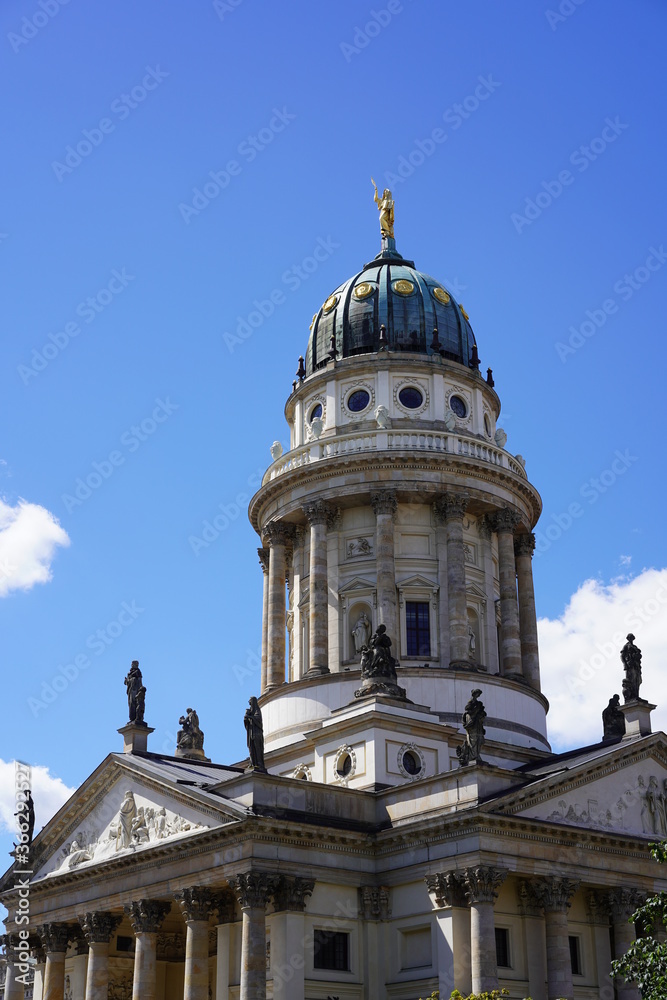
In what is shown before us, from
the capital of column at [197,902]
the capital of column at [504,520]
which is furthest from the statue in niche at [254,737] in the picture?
the capital of column at [504,520]

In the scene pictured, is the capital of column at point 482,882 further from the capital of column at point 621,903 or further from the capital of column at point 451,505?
the capital of column at point 451,505

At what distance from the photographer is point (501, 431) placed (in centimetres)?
6369

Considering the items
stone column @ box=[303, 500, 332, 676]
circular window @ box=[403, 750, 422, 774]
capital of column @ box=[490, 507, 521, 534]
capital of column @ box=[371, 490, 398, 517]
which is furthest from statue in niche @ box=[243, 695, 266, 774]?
capital of column @ box=[490, 507, 521, 534]

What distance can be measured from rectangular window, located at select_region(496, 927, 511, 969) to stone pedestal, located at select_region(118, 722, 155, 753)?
53.0ft

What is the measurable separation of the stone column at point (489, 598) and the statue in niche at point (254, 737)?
15508mm

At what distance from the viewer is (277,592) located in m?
60.4

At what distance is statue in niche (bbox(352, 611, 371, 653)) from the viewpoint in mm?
56281

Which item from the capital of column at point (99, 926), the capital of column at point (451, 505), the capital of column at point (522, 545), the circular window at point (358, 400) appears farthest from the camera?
the capital of column at point (522, 545)

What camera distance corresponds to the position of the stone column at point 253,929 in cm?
4041

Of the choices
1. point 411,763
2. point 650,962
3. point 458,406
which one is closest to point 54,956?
point 411,763

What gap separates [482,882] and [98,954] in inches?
639

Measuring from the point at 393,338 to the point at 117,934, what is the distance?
29.1 m

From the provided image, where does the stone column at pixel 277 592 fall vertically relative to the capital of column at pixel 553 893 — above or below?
above

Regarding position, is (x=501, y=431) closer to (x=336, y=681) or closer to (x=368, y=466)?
(x=368, y=466)
